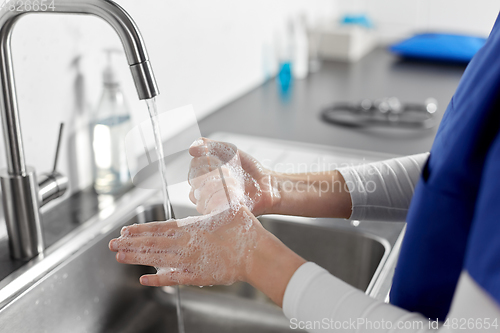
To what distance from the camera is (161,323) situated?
38.9 inches

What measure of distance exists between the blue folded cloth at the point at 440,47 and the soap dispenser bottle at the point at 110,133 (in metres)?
1.28

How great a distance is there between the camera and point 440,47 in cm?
190

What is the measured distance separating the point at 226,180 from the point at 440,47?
4.88 feet

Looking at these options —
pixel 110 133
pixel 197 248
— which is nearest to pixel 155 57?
pixel 110 133

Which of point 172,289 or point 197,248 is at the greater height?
point 197,248

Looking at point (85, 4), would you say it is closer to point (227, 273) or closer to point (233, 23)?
point (227, 273)

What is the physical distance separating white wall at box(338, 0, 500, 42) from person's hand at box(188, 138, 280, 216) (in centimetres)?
168

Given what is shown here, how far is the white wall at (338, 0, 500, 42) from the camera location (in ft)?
7.01

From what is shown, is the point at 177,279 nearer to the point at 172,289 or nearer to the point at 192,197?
the point at 192,197

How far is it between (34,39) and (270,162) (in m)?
0.56

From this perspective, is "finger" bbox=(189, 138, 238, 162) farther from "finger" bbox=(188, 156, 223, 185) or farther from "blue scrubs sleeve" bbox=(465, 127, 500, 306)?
"blue scrubs sleeve" bbox=(465, 127, 500, 306)

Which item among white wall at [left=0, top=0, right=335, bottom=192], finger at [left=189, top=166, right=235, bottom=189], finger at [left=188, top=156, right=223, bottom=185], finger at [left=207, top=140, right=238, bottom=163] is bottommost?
finger at [left=189, top=166, right=235, bottom=189]

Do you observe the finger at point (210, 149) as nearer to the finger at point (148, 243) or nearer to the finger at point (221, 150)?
the finger at point (221, 150)

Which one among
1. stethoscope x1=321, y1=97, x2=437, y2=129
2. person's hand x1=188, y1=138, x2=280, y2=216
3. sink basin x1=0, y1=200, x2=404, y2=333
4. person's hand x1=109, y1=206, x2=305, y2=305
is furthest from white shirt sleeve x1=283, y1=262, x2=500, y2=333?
stethoscope x1=321, y1=97, x2=437, y2=129
